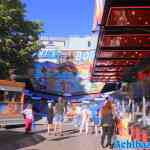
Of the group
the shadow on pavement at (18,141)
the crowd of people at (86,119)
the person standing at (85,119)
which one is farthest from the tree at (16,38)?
the shadow on pavement at (18,141)

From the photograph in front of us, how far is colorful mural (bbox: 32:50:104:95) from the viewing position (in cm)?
5950

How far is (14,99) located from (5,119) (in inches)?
80.9

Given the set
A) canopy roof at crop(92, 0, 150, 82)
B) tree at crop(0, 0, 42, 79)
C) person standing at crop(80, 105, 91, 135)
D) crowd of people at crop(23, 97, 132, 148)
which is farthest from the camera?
tree at crop(0, 0, 42, 79)

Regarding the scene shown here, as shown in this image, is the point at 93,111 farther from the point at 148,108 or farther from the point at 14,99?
the point at 148,108

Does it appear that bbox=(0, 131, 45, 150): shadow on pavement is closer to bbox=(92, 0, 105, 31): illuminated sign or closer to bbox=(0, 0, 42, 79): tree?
bbox=(92, 0, 105, 31): illuminated sign

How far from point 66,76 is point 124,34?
47096mm

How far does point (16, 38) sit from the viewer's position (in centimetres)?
3947

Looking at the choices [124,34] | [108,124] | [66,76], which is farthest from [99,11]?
[66,76]

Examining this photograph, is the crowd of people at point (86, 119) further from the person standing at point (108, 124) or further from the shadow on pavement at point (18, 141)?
the shadow on pavement at point (18, 141)

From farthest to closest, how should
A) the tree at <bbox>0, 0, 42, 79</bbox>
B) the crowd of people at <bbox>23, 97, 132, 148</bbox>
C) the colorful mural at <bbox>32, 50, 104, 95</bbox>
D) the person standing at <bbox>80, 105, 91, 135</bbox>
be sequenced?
1. the colorful mural at <bbox>32, 50, 104, 95</bbox>
2. the tree at <bbox>0, 0, 42, 79</bbox>
3. the person standing at <bbox>80, 105, 91, 135</bbox>
4. the crowd of people at <bbox>23, 97, 132, 148</bbox>

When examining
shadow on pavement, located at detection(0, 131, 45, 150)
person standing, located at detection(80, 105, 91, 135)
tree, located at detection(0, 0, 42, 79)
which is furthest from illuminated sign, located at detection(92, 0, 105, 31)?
tree, located at detection(0, 0, 42, 79)

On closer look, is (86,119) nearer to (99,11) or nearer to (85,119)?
(85,119)

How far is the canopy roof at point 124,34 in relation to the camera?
11570 millimetres

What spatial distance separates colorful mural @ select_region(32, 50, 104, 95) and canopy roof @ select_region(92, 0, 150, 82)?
124ft
